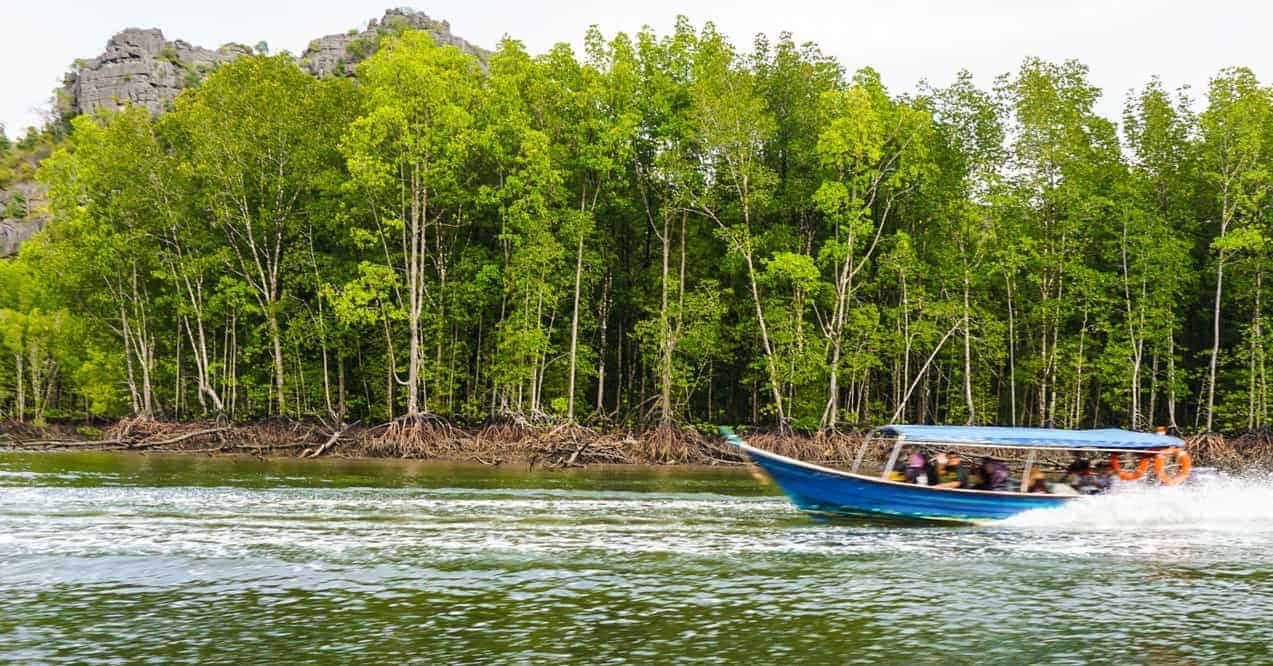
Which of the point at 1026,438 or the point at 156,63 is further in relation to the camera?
the point at 156,63

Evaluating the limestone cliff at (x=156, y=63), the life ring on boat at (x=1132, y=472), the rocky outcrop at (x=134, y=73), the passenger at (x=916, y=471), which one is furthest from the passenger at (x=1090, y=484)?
the rocky outcrop at (x=134, y=73)

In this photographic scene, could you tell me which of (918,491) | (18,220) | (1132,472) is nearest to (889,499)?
(918,491)

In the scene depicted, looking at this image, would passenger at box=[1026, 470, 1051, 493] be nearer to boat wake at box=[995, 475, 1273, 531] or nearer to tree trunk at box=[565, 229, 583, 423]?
boat wake at box=[995, 475, 1273, 531]

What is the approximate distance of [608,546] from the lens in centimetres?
1714

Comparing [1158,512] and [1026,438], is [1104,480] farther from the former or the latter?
[1026,438]

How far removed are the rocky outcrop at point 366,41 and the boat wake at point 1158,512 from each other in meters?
107

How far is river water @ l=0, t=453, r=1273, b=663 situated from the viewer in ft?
35.7

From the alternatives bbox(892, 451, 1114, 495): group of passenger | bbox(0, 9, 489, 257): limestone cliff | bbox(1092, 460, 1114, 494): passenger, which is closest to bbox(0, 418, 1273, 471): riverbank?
bbox(892, 451, 1114, 495): group of passenger

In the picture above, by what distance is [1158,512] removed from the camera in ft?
74.8

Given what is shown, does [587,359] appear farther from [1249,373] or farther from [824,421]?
[1249,373]

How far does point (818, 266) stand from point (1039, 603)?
3526 centimetres

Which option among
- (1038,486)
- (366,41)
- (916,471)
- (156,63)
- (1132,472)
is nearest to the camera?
(916,471)

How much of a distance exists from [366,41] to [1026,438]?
11774 cm

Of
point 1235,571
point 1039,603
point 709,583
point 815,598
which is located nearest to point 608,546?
point 709,583
